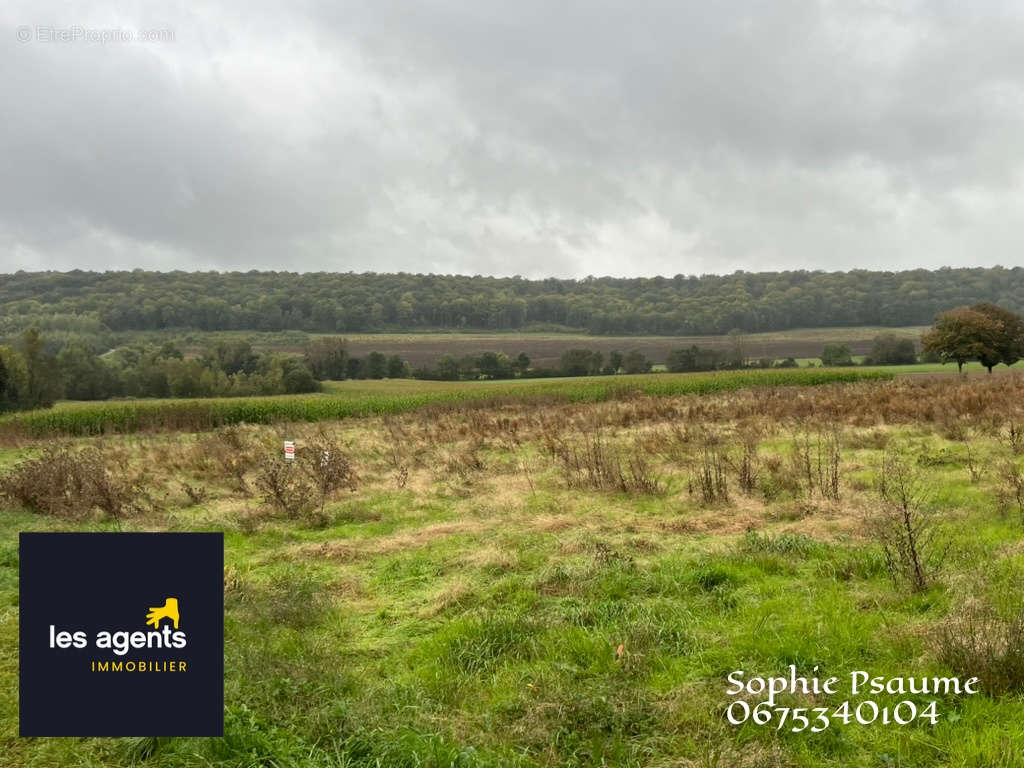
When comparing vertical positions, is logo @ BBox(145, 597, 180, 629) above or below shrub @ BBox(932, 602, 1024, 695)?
above

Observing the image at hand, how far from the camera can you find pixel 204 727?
363cm

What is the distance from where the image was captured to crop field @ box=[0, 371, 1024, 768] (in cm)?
384

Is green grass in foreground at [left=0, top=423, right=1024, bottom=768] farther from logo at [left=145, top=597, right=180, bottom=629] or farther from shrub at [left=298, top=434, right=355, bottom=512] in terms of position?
shrub at [left=298, top=434, right=355, bottom=512]

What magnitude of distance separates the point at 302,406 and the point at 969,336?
131 feet

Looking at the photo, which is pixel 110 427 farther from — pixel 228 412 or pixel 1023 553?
pixel 1023 553

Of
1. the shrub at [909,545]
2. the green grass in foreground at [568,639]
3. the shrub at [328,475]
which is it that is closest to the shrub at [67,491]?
the green grass in foreground at [568,639]

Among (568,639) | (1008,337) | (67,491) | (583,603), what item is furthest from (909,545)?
(1008,337)

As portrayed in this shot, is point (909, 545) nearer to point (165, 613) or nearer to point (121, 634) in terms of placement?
point (165, 613)

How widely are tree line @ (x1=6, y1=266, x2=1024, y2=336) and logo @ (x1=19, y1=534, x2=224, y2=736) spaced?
10208cm

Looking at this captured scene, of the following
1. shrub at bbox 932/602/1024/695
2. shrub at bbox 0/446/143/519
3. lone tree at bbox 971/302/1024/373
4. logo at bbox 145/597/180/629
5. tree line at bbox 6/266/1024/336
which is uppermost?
tree line at bbox 6/266/1024/336

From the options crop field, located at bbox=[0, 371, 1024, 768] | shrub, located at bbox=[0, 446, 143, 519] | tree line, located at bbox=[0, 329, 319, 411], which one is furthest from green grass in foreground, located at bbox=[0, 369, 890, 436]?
crop field, located at bbox=[0, 371, 1024, 768]

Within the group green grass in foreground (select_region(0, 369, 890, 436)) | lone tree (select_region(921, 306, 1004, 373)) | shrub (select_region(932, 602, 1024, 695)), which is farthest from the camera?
lone tree (select_region(921, 306, 1004, 373))

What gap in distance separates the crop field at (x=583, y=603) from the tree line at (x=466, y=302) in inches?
3719

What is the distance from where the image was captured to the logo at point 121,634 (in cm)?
364
